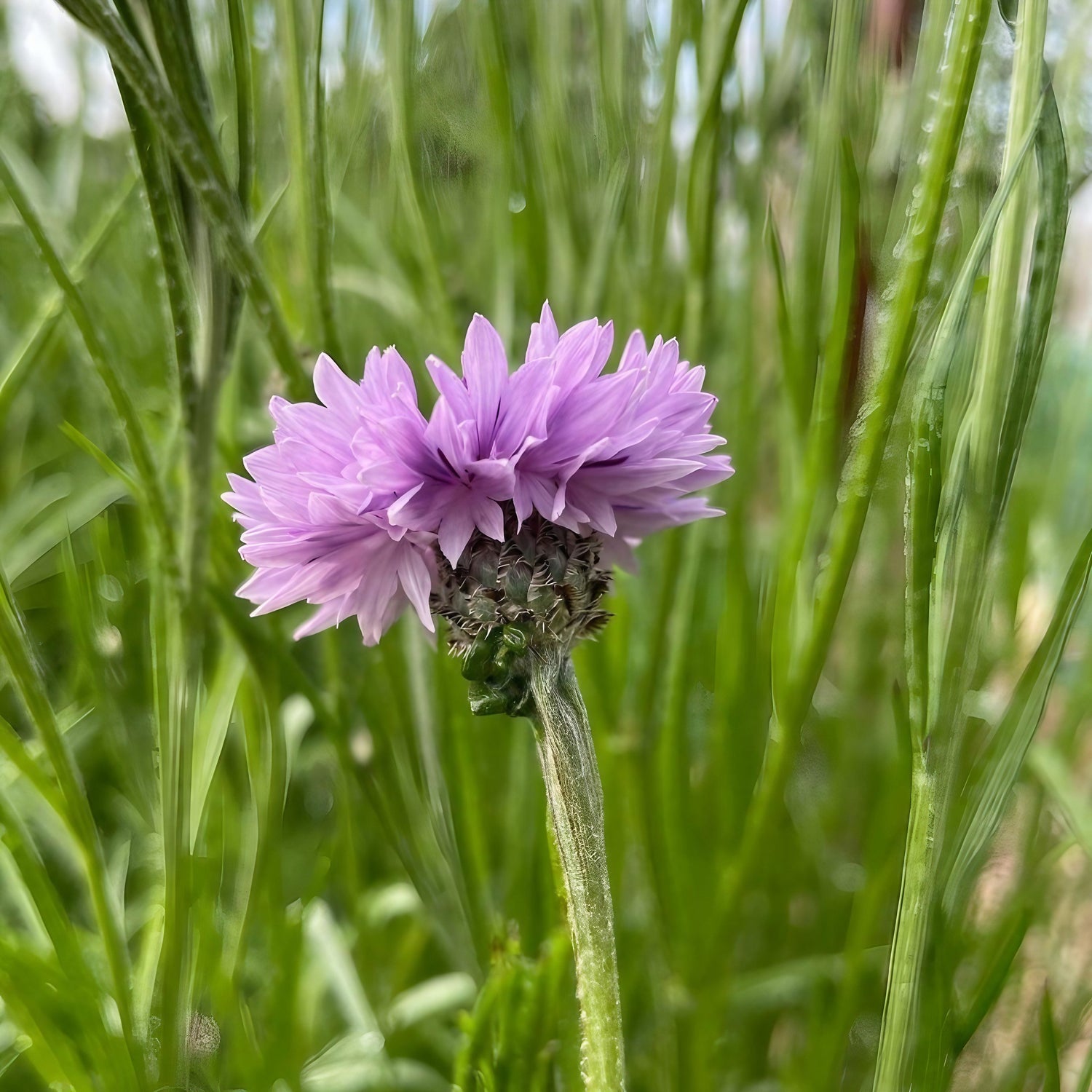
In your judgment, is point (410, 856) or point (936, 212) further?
point (410, 856)

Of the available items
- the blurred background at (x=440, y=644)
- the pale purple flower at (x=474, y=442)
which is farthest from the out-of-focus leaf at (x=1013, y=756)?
the pale purple flower at (x=474, y=442)

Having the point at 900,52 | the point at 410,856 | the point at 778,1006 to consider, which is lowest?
the point at 778,1006

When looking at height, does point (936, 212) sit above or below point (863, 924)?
above

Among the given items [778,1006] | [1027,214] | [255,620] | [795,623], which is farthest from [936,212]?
[778,1006]

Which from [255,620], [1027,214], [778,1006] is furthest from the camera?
[778,1006]

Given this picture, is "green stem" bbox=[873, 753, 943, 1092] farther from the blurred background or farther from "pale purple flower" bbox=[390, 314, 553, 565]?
"pale purple flower" bbox=[390, 314, 553, 565]

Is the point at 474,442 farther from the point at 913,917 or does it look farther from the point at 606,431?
the point at 913,917

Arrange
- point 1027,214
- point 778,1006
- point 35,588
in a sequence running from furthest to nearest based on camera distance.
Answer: point 35,588 < point 778,1006 < point 1027,214

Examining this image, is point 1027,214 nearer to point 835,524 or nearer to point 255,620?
point 835,524

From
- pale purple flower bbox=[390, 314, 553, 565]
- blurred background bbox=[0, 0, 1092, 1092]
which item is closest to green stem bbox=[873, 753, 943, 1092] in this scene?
blurred background bbox=[0, 0, 1092, 1092]
